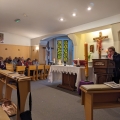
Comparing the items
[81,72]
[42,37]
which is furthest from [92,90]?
[42,37]

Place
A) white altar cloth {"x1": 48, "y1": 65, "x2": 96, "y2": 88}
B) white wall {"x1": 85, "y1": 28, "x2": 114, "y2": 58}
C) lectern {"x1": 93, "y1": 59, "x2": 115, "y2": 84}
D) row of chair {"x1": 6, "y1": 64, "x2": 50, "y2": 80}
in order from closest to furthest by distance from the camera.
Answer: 1. lectern {"x1": 93, "y1": 59, "x2": 115, "y2": 84}
2. white altar cloth {"x1": 48, "y1": 65, "x2": 96, "y2": 88}
3. white wall {"x1": 85, "y1": 28, "x2": 114, "y2": 58}
4. row of chair {"x1": 6, "y1": 64, "x2": 50, "y2": 80}

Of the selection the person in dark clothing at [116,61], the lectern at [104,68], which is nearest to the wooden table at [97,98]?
the lectern at [104,68]

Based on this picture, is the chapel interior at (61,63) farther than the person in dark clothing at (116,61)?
No

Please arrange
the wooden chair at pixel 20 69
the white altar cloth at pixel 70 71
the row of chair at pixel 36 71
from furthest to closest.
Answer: the row of chair at pixel 36 71, the wooden chair at pixel 20 69, the white altar cloth at pixel 70 71

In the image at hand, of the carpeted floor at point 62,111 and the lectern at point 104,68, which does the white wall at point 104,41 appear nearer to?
the lectern at point 104,68

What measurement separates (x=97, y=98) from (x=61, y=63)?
12.9 ft

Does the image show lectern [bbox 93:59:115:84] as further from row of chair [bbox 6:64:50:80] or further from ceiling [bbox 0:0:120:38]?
row of chair [bbox 6:64:50:80]

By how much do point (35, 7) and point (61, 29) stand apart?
2.25 m

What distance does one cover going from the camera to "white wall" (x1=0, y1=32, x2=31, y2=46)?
27.6 ft

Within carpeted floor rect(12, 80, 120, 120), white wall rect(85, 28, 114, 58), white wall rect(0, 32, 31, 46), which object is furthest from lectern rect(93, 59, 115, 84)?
white wall rect(0, 32, 31, 46)

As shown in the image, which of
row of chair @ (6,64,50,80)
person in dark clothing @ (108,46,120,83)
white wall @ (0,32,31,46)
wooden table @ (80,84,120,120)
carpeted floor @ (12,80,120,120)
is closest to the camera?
wooden table @ (80,84,120,120)

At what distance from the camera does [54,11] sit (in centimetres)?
483

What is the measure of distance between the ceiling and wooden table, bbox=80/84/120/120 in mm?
2933

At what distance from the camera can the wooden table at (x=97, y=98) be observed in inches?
66.2
